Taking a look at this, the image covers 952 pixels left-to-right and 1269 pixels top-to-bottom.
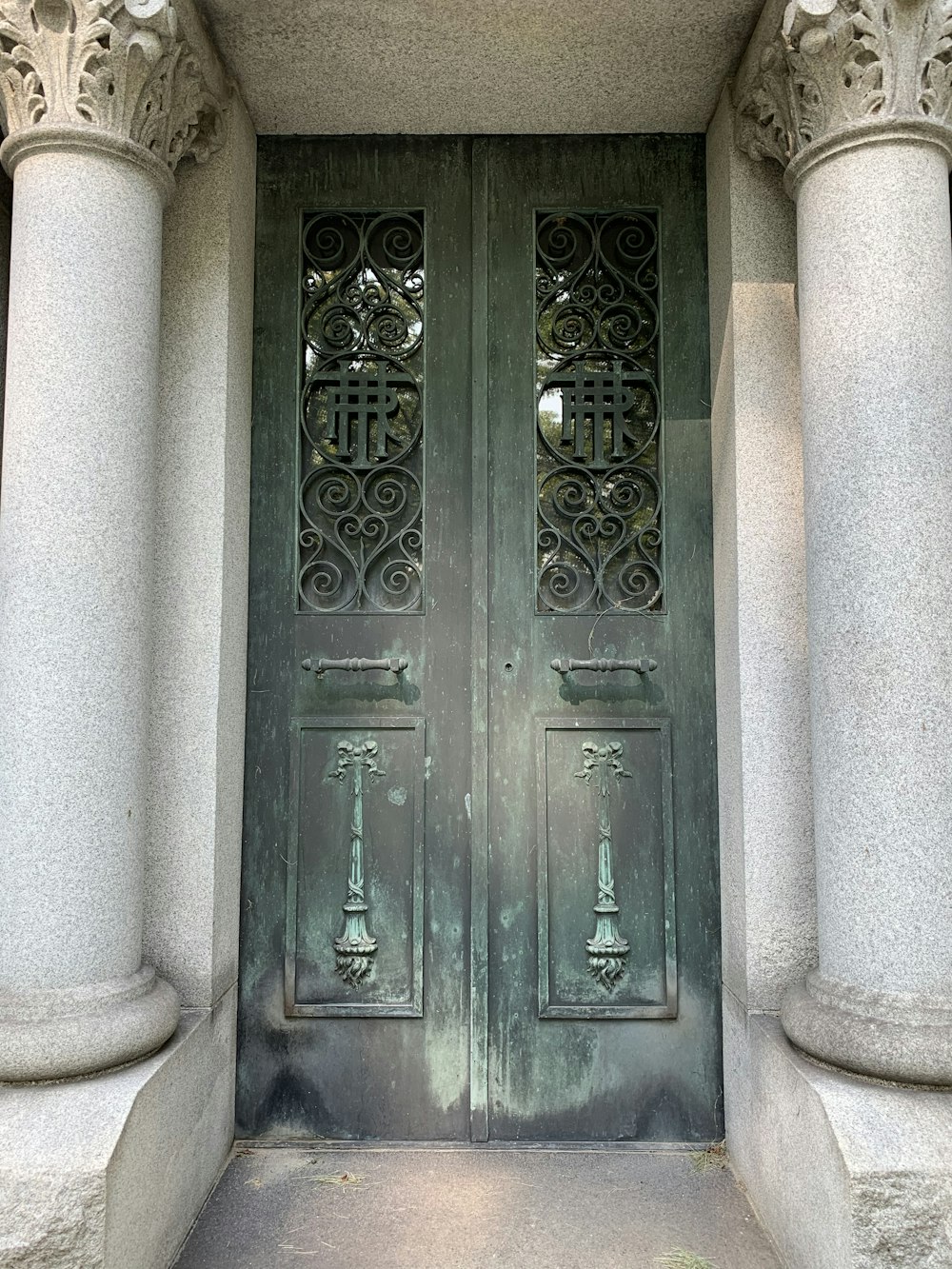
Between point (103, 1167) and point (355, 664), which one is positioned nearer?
point (103, 1167)

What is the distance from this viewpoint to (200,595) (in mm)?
3689

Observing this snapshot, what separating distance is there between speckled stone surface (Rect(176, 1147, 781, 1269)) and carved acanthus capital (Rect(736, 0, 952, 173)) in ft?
12.4

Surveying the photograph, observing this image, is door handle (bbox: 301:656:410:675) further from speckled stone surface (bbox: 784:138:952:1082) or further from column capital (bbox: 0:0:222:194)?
column capital (bbox: 0:0:222:194)

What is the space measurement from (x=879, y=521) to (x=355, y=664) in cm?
207

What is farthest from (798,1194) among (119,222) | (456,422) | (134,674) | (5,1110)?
(119,222)

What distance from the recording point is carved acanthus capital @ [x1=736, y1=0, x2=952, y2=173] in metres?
3.14

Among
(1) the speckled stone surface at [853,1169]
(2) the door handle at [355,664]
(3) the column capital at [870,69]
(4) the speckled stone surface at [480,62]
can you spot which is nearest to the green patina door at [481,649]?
(2) the door handle at [355,664]

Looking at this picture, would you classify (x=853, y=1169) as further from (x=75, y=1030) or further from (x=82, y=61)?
(x=82, y=61)

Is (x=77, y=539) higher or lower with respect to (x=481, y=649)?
higher

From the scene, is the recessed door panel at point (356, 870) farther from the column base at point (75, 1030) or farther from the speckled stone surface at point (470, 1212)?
the column base at point (75, 1030)

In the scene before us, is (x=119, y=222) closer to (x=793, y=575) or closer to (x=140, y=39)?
(x=140, y=39)

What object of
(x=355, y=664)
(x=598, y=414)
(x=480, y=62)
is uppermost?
(x=480, y=62)

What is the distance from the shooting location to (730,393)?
382 centimetres

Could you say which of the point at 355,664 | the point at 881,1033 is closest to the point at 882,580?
the point at 881,1033
